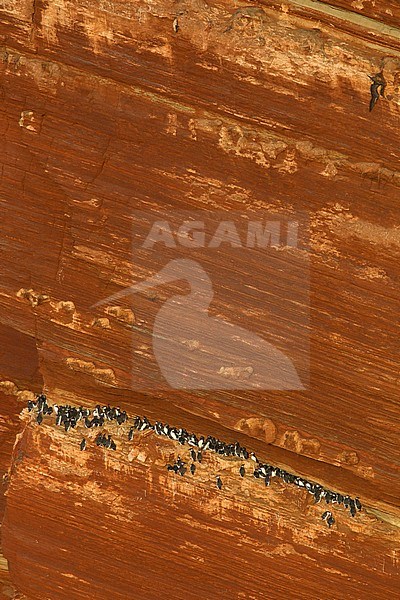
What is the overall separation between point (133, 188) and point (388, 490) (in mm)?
2726

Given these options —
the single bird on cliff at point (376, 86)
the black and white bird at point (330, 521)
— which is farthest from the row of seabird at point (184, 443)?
the single bird on cliff at point (376, 86)

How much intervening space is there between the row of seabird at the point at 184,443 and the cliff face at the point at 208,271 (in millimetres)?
59

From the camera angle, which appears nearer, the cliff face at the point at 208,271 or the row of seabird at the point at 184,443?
the cliff face at the point at 208,271

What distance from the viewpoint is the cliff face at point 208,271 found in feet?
16.8

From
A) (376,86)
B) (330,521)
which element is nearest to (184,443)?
(330,521)

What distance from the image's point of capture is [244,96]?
5.13 m

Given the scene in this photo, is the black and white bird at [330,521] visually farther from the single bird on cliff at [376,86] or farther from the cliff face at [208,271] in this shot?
the single bird on cliff at [376,86]

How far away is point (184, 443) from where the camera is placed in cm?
550

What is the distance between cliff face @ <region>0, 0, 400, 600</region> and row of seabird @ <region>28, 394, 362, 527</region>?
0.19 ft

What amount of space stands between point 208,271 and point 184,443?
123cm

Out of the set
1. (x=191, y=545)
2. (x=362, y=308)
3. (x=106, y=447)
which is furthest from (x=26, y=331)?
(x=362, y=308)

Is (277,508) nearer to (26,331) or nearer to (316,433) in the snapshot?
(316,433)

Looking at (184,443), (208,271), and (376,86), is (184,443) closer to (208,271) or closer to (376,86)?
(208,271)

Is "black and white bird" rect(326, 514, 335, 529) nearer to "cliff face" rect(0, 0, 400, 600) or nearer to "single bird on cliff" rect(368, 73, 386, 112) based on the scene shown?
"cliff face" rect(0, 0, 400, 600)
